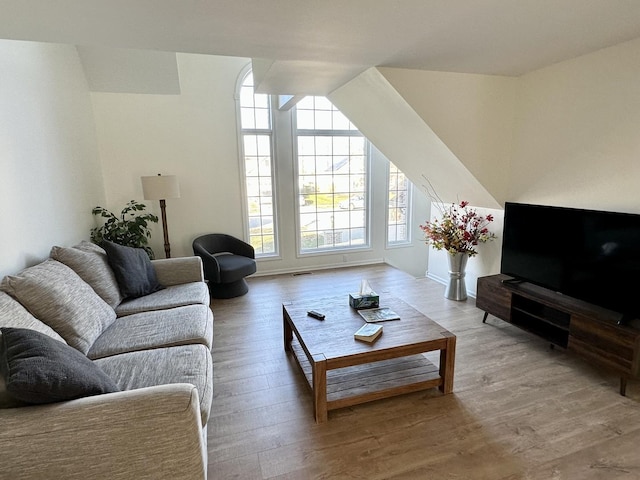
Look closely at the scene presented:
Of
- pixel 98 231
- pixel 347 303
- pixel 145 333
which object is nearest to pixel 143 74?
pixel 98 231

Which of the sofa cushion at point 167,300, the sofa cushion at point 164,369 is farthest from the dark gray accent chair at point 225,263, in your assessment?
the sofa cushion at point 164,369

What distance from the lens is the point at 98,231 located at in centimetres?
384

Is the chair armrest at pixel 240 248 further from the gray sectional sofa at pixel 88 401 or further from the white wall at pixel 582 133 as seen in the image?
the white wall at pixel 582 133

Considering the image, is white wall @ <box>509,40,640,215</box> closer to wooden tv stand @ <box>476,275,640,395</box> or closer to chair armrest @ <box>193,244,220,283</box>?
wooden tv stand @ <box>476,275,640,395</box>

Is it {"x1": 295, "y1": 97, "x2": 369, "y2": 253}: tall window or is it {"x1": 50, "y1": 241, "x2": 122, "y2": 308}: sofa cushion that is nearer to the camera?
{"x1": 50, "y1": 241, "x2": 122, "y2": 308}: sofa cushion

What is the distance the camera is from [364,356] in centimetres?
205

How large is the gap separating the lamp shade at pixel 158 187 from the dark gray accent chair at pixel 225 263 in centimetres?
71

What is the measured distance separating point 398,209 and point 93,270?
4474 mm

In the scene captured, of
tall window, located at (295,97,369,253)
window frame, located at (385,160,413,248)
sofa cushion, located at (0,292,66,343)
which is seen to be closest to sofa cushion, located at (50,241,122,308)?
sofa cushion, located at (0,292,66,343)

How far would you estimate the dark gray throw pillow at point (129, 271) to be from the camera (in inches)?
108

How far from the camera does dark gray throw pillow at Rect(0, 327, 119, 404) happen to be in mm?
1229

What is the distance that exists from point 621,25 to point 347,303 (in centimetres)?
250

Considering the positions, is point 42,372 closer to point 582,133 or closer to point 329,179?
point 582,133

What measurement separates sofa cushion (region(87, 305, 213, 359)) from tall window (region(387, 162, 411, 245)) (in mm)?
3923
